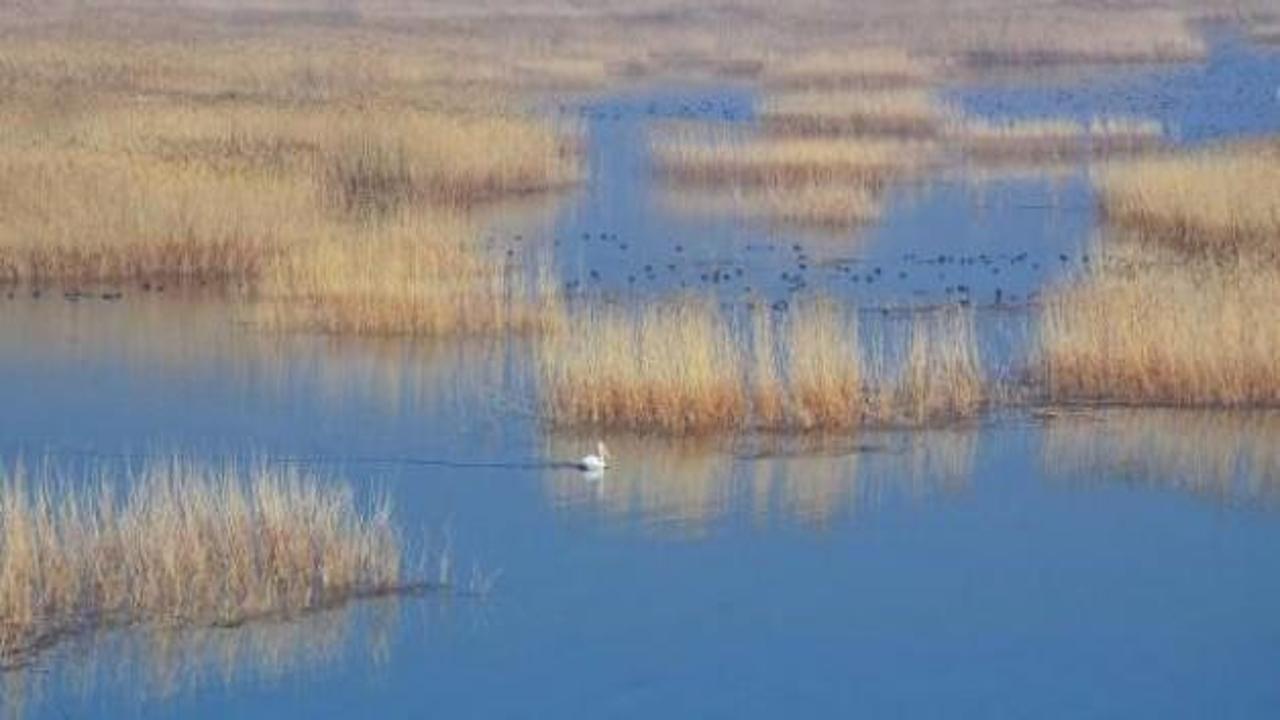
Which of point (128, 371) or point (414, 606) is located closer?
point (414, 606)

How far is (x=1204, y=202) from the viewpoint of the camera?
14875mm

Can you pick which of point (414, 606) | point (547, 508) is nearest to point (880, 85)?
point (547, 508)

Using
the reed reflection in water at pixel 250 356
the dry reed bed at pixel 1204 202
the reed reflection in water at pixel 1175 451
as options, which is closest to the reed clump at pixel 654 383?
the reed reflection in water at pixel 250 356

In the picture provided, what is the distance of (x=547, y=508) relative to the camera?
30.8ft

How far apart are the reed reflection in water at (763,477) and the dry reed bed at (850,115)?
10564 millimetres

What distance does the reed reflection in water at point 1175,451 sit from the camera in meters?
9.98

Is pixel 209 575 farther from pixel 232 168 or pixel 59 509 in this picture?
pixel 232 168

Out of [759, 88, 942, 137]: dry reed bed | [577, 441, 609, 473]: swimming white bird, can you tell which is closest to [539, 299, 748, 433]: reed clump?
[577, 441, 609, 473]: swimming white bird

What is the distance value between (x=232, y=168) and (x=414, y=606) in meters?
8.06

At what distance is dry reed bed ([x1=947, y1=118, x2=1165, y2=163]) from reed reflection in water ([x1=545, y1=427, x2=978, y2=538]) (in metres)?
10.1

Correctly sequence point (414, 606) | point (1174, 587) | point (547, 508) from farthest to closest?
point (547, 508) → point (1174, 587) → point (414, 606)

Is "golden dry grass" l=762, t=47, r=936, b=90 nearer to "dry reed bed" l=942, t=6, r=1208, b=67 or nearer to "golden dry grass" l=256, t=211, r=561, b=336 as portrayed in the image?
"dry reed bed" l=942, t=6, r=1208, b=67

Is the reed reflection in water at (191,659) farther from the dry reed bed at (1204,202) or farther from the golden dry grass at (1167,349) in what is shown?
the dry reed bed at (1204,202)

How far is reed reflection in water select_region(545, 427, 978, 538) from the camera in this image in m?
9.44
